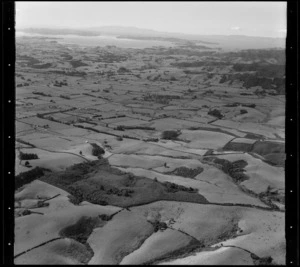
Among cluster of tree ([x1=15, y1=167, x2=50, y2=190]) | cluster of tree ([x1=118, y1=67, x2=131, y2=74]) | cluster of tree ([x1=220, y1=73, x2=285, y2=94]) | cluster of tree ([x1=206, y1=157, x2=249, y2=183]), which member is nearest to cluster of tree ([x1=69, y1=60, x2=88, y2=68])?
cluster of tree ([x1=118, y1=67, x2=131, y2=74])

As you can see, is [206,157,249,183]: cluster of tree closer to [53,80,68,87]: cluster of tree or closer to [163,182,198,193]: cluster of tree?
[163,182,198,193]: cluster of tree

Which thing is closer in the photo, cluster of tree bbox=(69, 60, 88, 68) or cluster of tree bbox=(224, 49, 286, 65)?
cluster of tree bbox=(224, 49, 286, 65)

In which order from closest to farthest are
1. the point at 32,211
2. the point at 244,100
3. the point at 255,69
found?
the point at 32,211
the point at 255,69
the point at 244,100

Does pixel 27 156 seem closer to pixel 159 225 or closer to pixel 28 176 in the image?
pixel 28 176

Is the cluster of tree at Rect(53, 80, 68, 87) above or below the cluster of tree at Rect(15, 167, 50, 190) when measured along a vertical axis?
above

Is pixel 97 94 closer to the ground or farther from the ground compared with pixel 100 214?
farther from the ground

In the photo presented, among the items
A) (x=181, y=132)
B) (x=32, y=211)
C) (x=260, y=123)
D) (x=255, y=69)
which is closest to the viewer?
(x=32, y=211)

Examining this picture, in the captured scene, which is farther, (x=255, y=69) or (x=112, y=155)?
(x=255, y=69)

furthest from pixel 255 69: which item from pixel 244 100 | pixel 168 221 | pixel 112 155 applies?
pixel 168 221

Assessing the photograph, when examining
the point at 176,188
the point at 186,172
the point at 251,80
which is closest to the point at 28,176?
the point at 176,188

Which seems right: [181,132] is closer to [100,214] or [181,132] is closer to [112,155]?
[112,155]
